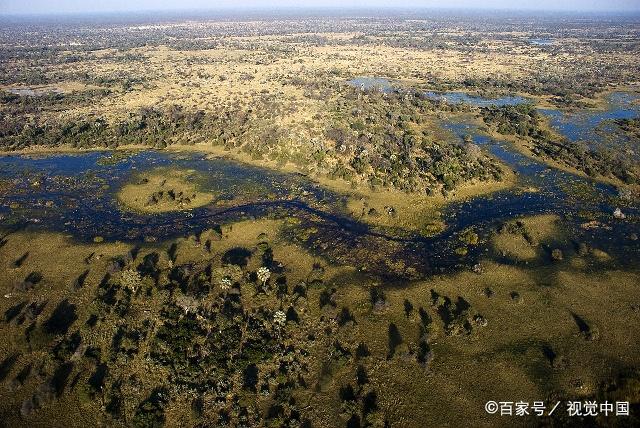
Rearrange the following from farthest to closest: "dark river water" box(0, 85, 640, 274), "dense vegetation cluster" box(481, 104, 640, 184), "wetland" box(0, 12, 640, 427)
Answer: "dense vegetation cluster" box(481, 104, 640, 184)
"dark river water" box(0, 85, 640, 274)
"wetland" box(0, 12, 640, 427)

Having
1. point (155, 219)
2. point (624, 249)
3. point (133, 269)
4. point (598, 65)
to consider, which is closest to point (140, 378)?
point (133, 269)

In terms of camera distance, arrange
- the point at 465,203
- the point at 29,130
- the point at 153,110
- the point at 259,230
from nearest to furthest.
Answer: the point at 259,230, the point at 465,203, the point at 29,130, the point at 153,110

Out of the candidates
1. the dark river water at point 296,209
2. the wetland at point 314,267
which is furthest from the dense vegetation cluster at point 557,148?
the dark river water at point 296,209

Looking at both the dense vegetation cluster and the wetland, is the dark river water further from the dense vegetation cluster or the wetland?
the dense vegetation cluster

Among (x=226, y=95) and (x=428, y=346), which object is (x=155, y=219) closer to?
(x=428, y=346)

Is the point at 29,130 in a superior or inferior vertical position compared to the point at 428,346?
superior

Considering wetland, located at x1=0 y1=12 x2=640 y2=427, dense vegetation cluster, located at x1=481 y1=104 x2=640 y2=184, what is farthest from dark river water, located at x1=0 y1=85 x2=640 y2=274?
dense vegetation cluster, located at x1=481 y1=104 x2=640 y2=184

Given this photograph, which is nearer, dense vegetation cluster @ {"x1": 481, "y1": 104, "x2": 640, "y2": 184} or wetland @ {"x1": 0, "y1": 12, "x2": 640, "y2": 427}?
wetland @ {"x1": 0, "y1": 12, "x2": 640, "y2": 427}

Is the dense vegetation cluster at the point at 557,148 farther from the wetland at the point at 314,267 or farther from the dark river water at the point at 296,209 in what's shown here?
the dark river water at the point at 296,209
